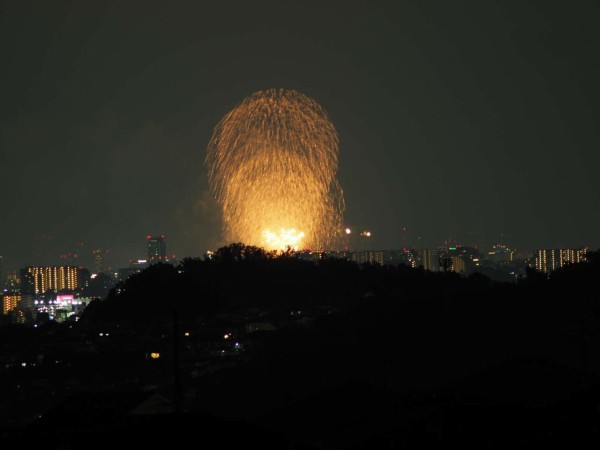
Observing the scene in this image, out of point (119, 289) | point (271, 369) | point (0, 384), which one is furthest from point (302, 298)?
point (271, 369)

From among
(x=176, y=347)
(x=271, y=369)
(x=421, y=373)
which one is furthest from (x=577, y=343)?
(x=176, y=347)

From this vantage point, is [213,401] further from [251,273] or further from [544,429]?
[251,273]

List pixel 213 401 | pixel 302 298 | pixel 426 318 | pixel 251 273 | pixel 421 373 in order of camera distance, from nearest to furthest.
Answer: pixel 421 373 < pixel 213 401 < pixel 426 318 < pixel 302 298 < pixel 251 273

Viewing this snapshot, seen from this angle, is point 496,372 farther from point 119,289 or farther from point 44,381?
point 119,289

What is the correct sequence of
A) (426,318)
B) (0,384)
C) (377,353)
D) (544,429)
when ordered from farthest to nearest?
(0,384) → (426,318) → (377,353) → (544,429)

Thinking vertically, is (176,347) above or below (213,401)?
above

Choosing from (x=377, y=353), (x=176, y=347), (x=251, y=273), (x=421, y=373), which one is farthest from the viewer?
(x=251, y=273)

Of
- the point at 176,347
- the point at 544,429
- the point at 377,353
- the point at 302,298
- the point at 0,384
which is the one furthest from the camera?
the point at 302,298

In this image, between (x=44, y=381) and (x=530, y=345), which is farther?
(x=44, y=381)

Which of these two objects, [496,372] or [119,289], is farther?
[119,289]
